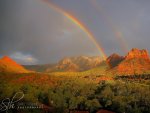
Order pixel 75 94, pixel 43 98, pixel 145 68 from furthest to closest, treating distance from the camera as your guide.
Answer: pixel 145 68 < pixel 75 94 < pixel 43 98

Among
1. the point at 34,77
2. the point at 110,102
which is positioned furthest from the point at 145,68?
the point at 110,102

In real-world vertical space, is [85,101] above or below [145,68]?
below

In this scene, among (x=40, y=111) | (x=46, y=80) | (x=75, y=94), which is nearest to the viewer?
(x=40, y=111)

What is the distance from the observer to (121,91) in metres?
80.8

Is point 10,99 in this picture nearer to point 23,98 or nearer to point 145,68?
point 23,98

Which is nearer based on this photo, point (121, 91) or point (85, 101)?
point (85, 101)

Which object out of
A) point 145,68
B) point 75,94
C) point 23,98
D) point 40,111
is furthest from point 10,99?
point 145,68

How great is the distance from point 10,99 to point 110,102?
23.4 metres

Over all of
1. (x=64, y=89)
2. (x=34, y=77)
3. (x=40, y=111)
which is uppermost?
(x=34, y=77)

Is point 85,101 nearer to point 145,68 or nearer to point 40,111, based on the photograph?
point 40,111
